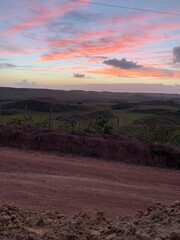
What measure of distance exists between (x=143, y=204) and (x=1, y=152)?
7536 mm

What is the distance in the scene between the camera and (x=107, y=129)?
78.7 ft

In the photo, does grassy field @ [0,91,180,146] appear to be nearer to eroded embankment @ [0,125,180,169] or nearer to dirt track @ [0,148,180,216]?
eroded embankment @ [0,125,180,169]

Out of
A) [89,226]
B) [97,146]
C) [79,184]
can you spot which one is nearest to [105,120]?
[97,146]

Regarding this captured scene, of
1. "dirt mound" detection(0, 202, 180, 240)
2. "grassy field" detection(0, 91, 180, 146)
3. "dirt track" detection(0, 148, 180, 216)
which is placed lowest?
"dirt track" detection(0, 148, 180, 216)

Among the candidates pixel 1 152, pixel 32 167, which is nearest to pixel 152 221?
pixel 32 167

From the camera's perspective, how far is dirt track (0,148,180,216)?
9.96 metres

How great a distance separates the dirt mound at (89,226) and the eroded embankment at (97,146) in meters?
10.1

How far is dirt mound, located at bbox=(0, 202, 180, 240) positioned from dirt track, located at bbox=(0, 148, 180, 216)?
5.94 ft

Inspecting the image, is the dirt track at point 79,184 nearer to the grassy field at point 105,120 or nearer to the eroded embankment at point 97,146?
the eroded embankment at point 97,146

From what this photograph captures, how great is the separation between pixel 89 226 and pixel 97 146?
37.8 feet

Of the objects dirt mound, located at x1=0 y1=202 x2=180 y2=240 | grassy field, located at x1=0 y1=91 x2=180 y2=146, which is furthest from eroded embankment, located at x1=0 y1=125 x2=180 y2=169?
dirt mound, located at x1=0 y1=202 x2=180 y2=240

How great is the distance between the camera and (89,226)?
6812mm

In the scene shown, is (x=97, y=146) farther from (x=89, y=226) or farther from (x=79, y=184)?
(x=89, y=226)

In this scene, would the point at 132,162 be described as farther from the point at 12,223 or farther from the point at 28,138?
the point at 12,223
